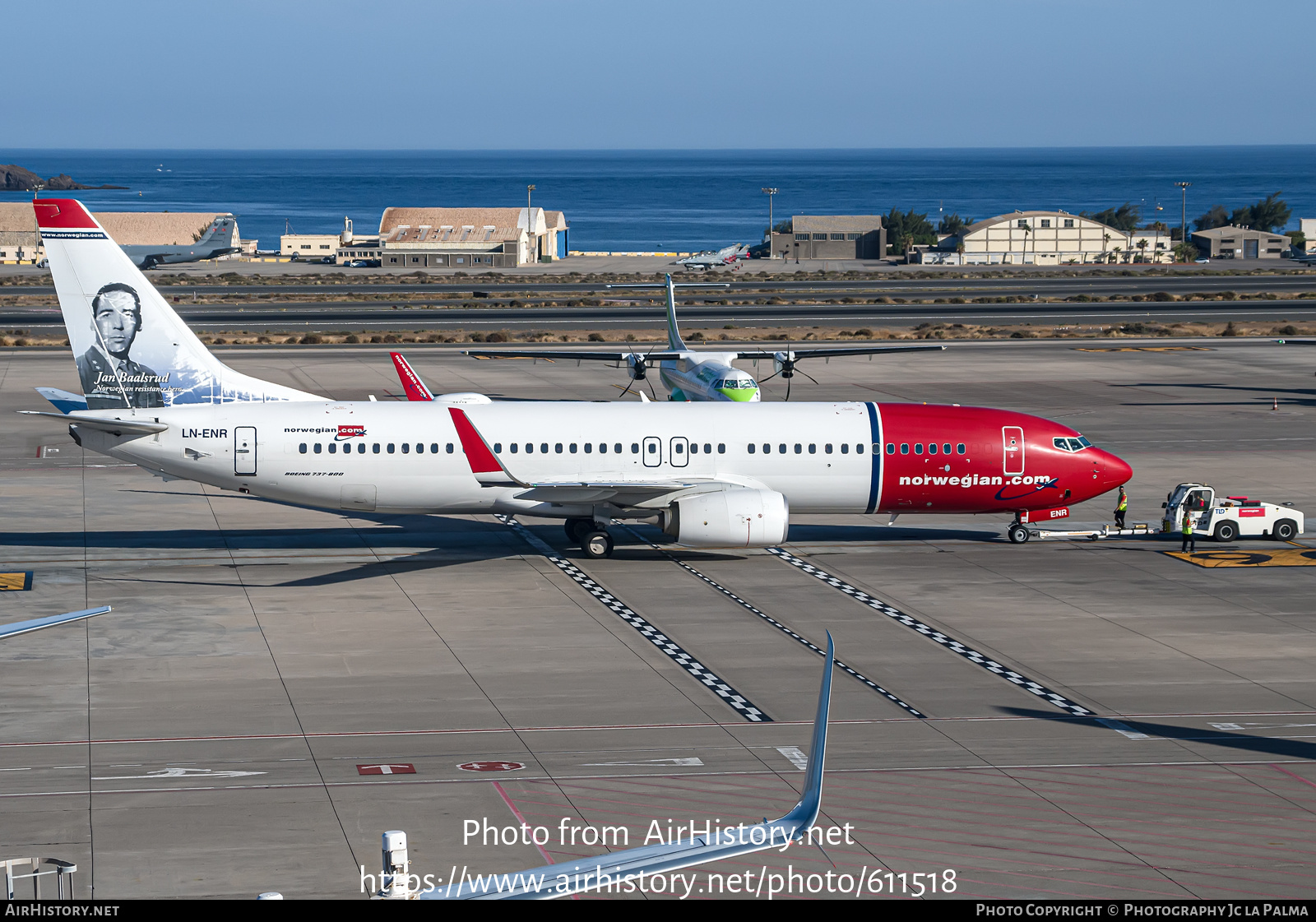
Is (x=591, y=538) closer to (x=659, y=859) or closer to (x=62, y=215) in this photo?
(x=62, y=215)

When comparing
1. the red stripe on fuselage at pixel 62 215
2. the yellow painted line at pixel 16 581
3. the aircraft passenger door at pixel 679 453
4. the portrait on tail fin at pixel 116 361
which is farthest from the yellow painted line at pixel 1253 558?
the red stripe on fuselage at pixel 62 215

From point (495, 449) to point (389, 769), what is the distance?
16.1 meters

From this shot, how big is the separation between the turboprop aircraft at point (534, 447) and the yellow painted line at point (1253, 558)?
3.00m

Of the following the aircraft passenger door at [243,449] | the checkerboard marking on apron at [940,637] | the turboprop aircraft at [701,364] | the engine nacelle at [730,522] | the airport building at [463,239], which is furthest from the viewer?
the airport building at [463,239]

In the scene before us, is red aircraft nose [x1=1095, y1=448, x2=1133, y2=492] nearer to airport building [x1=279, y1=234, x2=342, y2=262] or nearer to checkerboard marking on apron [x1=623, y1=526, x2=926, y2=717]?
checkerboard marking on apron [x1=623, y1=526, x2=926, y2=717]

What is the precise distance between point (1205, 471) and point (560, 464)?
25795 mm

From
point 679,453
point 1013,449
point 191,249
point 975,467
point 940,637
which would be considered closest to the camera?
point 940,637

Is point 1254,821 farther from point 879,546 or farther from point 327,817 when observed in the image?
point 879,546

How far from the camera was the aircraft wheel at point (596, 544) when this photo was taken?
3831 cm

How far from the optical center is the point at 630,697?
26.5m

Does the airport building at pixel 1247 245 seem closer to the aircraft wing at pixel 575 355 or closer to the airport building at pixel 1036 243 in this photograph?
the airport building at pixel 1036 243

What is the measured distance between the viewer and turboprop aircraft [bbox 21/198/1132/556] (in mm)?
36250

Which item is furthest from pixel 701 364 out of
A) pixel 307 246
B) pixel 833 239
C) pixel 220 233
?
pixel 307 246

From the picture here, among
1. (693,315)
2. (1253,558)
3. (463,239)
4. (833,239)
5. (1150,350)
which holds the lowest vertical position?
(1253,558)
